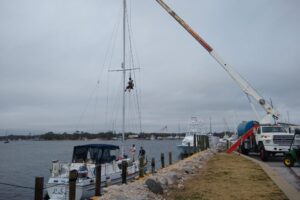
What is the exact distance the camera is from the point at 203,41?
113ft

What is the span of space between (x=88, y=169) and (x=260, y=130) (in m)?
14.9

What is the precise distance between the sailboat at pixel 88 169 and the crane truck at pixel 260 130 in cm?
949

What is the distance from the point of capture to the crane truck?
26.8 metres

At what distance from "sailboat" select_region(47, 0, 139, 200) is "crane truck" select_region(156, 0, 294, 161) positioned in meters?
9.49

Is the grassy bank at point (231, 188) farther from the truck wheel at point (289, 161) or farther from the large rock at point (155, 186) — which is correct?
the truck wheel at point (289, 161)

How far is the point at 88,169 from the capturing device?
21.1 m

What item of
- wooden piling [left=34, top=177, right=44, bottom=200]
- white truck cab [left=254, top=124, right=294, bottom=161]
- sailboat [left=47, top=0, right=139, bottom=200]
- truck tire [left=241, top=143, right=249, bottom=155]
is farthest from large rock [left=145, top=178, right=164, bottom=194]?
truck tire [left=241, top=143, right=249, bottom=155]

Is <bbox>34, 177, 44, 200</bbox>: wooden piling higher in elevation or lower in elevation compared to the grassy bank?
higher

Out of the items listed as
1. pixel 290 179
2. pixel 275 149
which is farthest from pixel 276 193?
pixel 275 149

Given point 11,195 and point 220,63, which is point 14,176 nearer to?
point 11,195

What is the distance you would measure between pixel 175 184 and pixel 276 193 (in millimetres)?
4545

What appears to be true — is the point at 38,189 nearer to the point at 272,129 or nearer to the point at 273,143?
the point at 273,143

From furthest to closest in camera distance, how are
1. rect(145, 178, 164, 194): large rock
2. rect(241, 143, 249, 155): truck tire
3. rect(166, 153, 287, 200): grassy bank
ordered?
1. rect(241, 143, 249, 155): truck tire
2. rect(145, 178, 164, 194): large rock
3. rect(166, 153, 287, 200): grassy bank

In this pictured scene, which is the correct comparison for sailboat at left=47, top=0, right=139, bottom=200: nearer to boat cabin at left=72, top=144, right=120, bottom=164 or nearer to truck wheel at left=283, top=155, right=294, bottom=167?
boat cabin at left=72, top=144, right=120, bottom=164
